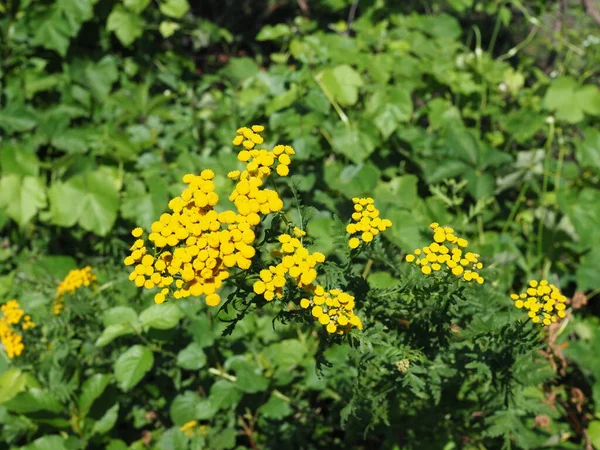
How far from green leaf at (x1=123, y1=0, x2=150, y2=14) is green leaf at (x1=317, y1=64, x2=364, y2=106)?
1.16m

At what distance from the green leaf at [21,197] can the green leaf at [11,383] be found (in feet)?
2.53

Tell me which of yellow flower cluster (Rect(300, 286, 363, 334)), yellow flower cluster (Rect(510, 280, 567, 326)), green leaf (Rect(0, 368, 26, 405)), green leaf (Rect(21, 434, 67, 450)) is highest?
yellow flower cluster (Rect(300, 286, 363, 334))

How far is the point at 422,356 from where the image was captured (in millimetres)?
1384

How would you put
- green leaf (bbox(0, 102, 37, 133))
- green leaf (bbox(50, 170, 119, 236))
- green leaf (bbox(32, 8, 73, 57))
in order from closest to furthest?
1. green leaf (bbox(50, 170, 119, 236))
2. green leaf (bbox(0, 102, 37, 133))
3. green leaf (bbox(32, 8, 73, 57))

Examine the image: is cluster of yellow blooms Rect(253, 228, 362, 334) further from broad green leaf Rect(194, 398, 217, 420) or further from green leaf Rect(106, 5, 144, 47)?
green leaf Rect(106, 5, 144, 47)

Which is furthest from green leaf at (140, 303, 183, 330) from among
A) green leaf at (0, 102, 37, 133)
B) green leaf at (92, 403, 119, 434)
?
green leaf at (0, 102, 37, 133)

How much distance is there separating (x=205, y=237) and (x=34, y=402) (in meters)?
1.27

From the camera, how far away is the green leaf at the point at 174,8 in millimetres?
3145

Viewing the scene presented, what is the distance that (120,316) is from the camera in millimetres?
1977

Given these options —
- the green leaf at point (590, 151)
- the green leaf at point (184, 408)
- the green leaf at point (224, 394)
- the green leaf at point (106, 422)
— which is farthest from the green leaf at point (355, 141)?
the green leaf at point (106, 422)

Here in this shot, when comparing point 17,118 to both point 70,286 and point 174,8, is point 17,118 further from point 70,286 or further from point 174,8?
point 70,286

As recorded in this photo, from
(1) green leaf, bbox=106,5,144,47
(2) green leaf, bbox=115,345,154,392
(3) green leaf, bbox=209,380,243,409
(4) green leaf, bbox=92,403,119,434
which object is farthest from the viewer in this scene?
(1) green leaf, bbox=106,5,144,47

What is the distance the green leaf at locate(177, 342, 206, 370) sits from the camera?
6.50 feet

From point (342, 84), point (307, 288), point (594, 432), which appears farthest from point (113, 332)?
point (594, 432)
